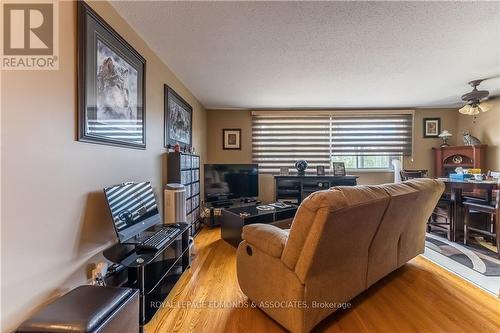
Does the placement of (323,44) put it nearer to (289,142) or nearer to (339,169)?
(289,142)

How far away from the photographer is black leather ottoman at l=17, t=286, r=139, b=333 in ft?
3.19

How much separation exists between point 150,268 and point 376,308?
1.91 m

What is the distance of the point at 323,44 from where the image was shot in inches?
88.3

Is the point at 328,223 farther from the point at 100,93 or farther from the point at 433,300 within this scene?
the point at 100,93

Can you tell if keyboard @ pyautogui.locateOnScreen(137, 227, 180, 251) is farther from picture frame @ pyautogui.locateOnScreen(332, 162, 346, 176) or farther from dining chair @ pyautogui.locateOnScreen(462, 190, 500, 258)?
dining chair @ pyautogui.locateOnScreen(462, 190, 500, 258)

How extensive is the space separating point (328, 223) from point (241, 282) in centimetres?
102

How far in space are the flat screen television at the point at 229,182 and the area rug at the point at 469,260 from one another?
2731 millimetres

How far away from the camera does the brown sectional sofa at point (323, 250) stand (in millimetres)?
1340

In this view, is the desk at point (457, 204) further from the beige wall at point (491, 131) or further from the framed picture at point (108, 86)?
the framed picture at point (108, 86)

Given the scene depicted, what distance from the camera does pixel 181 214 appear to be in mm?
2557

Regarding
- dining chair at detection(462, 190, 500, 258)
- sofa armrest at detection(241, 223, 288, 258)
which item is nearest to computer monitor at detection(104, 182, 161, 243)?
sofa armrest at detection(241, 223, 288, 258)

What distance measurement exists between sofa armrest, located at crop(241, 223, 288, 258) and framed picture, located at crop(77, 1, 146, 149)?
1.25 m

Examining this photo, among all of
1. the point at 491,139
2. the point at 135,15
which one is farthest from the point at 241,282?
the point at 491,139

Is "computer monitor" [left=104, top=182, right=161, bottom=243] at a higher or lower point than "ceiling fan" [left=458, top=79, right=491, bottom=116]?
lower
